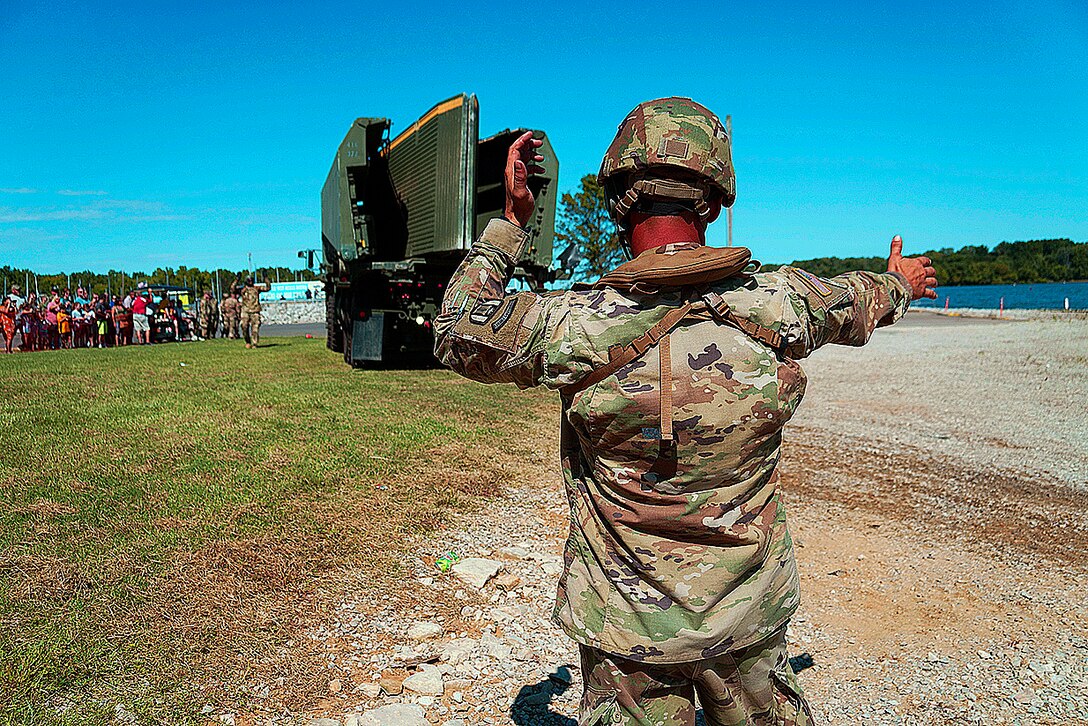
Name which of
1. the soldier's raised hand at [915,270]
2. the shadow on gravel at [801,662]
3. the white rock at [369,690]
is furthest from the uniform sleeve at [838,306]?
the white rock at [369,690]

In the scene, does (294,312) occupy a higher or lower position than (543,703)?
higher

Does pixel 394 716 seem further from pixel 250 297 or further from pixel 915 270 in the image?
pixel 250 297

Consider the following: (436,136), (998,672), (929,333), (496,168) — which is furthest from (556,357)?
(929,333)

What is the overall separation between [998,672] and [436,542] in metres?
3.16

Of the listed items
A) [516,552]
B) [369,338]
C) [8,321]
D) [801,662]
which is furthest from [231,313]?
[801,662]

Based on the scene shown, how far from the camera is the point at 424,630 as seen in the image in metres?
4.00

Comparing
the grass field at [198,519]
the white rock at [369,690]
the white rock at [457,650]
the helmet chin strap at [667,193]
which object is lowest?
the white rock at [369,690]

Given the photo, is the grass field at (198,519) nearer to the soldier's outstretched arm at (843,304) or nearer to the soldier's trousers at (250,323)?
the soldier's outstretched arm at (843,304)

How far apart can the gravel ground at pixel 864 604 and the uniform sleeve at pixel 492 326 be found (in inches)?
77.1

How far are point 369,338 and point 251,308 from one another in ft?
24.8

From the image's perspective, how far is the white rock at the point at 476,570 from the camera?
4633 millimetres

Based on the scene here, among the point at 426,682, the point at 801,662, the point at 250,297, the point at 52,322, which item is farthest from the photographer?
the point at 52,322

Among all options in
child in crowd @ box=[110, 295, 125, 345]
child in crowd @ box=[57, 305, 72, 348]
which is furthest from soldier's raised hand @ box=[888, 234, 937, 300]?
child in crowd @ box=[110, 295, 125, 345]

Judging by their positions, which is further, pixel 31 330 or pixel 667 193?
pixel 31 330
